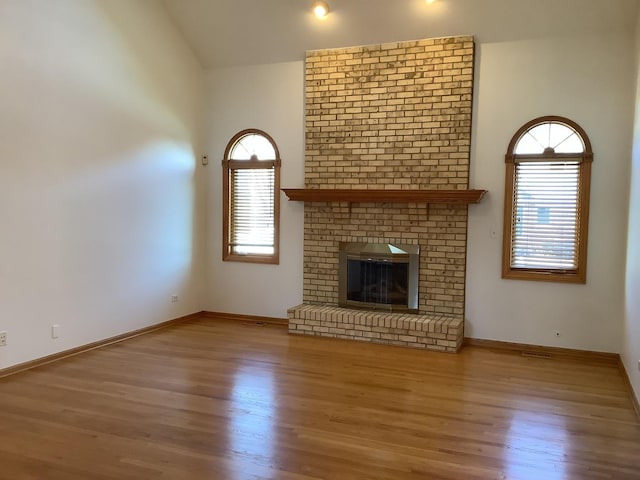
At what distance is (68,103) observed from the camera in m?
4.55

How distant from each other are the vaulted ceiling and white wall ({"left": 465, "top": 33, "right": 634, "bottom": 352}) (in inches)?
6.8

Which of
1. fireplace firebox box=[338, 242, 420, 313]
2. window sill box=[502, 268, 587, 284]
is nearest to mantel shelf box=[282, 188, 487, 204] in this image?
fireplace firebox box=[338, 242, 420, 313]

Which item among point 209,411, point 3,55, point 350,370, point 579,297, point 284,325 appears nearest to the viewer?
point 209,411

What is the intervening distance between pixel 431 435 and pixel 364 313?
256 centimetres

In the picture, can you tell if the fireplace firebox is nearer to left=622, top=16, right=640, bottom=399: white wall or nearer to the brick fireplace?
the brick fireplace

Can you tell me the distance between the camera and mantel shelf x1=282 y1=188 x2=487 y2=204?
17.2 feet

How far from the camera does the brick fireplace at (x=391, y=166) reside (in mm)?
5410

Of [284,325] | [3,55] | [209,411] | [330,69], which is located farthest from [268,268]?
[3,55]

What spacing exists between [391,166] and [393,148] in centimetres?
20

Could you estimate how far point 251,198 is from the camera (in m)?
6.48

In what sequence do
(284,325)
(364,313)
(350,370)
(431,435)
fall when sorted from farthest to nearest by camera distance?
(284,325) → (364,313) → (350,370) → (431,435)

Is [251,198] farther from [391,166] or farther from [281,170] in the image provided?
[391,166]

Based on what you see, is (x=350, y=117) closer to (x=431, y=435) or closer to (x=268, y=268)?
(x=268, y=268)

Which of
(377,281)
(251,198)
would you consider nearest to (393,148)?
(377,281)
